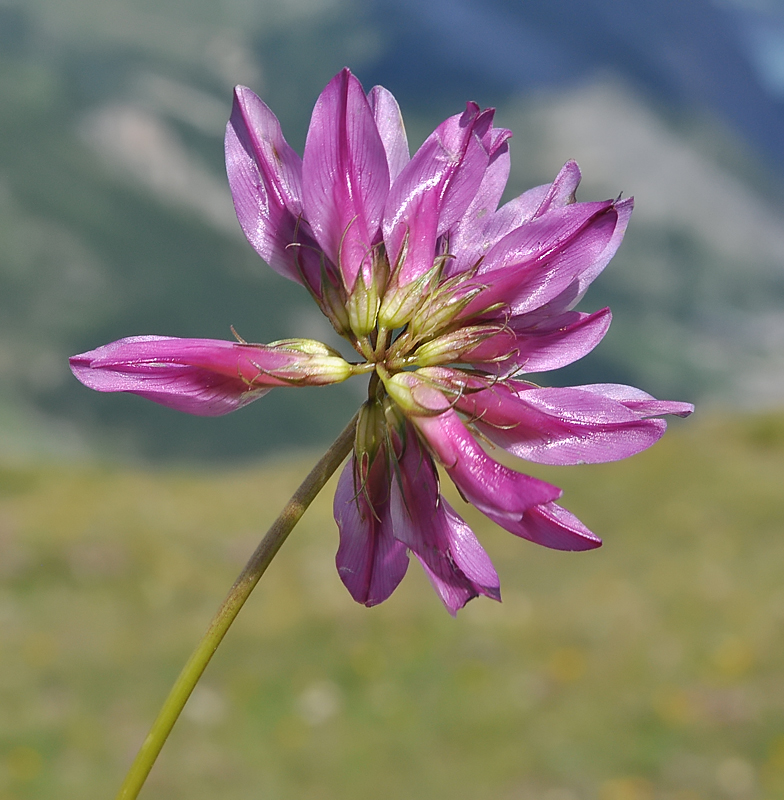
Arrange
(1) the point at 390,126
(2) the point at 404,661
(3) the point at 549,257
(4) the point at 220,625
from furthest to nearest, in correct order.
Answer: (2) the point at 404,661, (1) the point at 390,126, (3) the point at 549,257, (4) the point at 220,625

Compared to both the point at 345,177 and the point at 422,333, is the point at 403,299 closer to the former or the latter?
the point at 422,333

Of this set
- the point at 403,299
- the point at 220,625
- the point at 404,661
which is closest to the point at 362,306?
the point at 403,299

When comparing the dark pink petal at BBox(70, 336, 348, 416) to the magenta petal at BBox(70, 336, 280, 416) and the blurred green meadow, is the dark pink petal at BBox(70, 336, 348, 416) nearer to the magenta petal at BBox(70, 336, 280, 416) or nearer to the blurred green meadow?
the magenta petal at BBox(70, 336, 280, 416)

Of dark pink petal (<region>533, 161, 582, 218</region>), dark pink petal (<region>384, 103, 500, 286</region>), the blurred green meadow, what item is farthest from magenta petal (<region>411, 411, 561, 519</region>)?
the blurred green meadow

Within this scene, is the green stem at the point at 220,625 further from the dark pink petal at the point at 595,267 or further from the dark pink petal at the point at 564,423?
the dark pink petal at the point at 595,267

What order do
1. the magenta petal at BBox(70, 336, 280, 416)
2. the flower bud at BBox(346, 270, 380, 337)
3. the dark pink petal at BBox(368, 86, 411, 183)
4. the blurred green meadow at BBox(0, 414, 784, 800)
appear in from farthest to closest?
the blurred green meadow at BBox(0, 414, 784, 800) < the dark pink petal at BBox(368, 86, 411, 183) < the flower bud at BBox(346, 270, 380, 337) < the magenta petal at BBox(70, 336, 280, 416)

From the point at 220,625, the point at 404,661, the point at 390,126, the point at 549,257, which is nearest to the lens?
the point at 220,625
